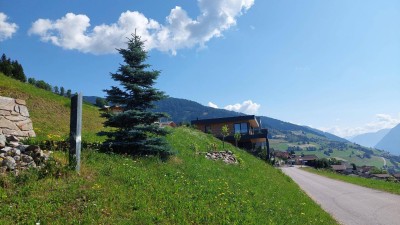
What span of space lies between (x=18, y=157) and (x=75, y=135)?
1.83 metres

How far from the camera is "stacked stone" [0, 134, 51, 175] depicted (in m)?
9.61

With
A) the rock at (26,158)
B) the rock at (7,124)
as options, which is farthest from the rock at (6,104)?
the rock at (26,158)

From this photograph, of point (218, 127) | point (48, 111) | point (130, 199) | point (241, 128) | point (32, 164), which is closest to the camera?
point (130, 199)

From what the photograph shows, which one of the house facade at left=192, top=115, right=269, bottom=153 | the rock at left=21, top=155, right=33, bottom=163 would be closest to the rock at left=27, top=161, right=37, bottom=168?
the rock at left=21, top=155, right=33, bottom=163

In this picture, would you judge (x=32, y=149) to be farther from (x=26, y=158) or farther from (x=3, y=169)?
(x=3, y=169)

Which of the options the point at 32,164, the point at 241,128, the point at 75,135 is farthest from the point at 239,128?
the point at 32,164

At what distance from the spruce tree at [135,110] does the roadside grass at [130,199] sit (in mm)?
1645

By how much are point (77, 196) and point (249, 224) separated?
4830 millimetres

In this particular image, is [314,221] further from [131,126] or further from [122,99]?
[122,99]

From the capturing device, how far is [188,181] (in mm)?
13195

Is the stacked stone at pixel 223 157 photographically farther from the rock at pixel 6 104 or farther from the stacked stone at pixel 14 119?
the rock at pixel 6 104

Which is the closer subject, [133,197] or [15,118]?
[133,197]

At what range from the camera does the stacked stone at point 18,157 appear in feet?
31.5

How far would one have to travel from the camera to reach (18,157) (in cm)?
1012
